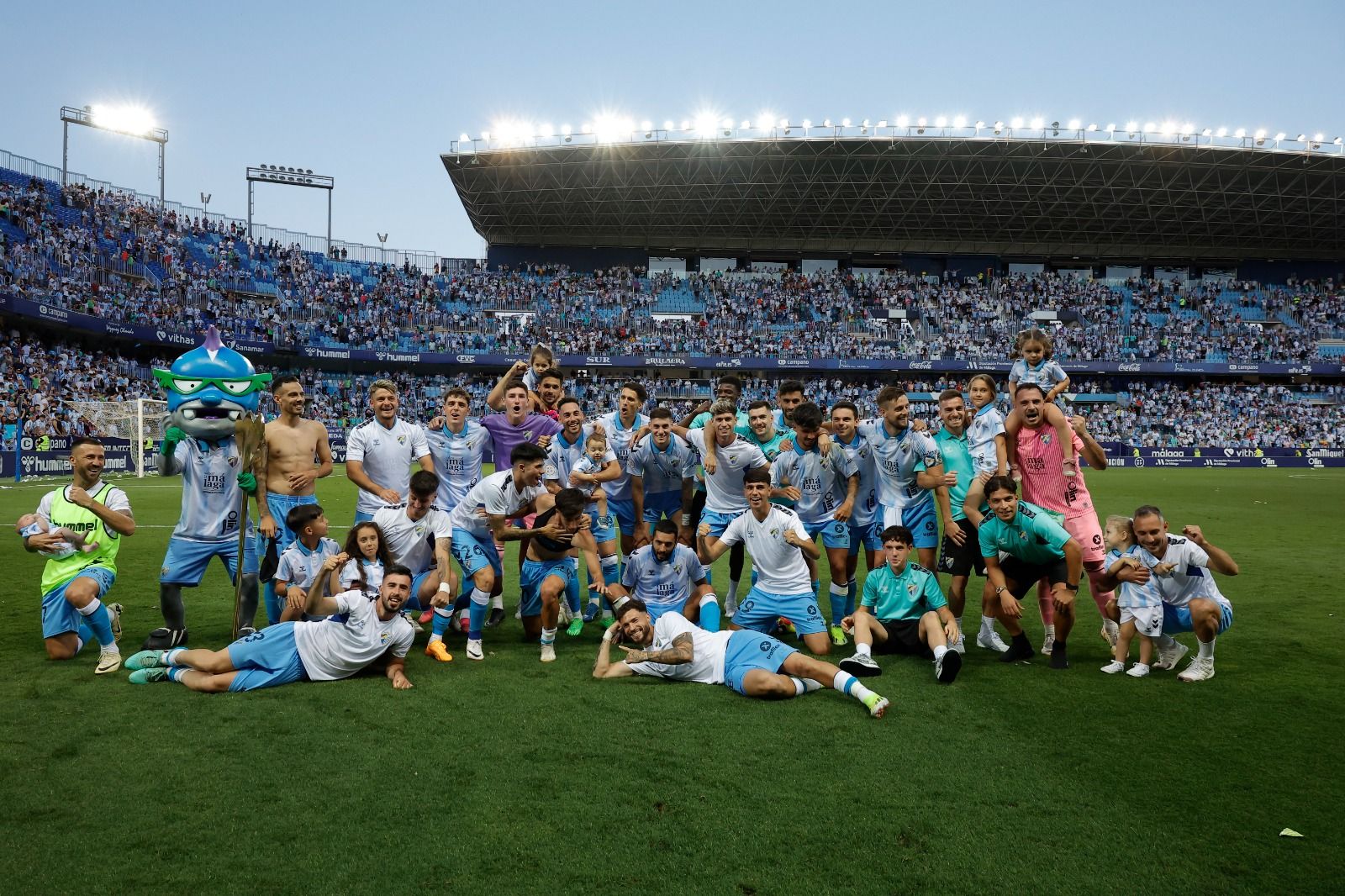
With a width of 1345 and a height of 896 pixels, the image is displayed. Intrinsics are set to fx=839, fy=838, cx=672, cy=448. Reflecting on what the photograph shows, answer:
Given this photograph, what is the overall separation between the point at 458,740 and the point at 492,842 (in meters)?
1.33

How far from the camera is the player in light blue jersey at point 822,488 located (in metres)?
7.71

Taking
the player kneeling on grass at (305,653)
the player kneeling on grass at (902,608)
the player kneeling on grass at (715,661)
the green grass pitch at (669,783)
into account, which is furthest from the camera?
the player kneeling on grass at (902,608)

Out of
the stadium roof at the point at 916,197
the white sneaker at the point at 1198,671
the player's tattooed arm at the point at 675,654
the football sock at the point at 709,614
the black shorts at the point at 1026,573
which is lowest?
the white sneaker at the point at 1198,671

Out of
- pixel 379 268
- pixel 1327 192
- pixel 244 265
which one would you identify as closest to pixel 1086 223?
pixel 1327 192

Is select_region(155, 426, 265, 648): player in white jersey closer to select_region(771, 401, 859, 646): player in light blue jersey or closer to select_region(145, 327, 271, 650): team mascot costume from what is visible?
select_region(145, 327, 271, 650): team mascot costume

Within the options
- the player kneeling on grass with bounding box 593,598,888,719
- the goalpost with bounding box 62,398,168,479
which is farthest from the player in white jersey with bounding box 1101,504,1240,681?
the goalpost with bounding box 62,398,168,479

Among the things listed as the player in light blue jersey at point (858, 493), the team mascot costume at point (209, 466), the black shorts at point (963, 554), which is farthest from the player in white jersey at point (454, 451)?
the black shorts at point (963, 554)

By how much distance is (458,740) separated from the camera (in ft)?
16.2

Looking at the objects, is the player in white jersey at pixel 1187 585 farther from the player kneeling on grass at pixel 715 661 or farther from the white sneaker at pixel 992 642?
the player kneeling on grass at pixel 715 661

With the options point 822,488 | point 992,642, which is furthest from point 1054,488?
point 822,488

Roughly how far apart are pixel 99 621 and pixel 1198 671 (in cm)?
836

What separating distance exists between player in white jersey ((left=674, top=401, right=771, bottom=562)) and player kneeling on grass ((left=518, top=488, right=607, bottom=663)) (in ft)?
4.02

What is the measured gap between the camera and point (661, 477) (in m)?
8.88

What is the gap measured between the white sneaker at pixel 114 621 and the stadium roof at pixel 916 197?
41.1 metres
